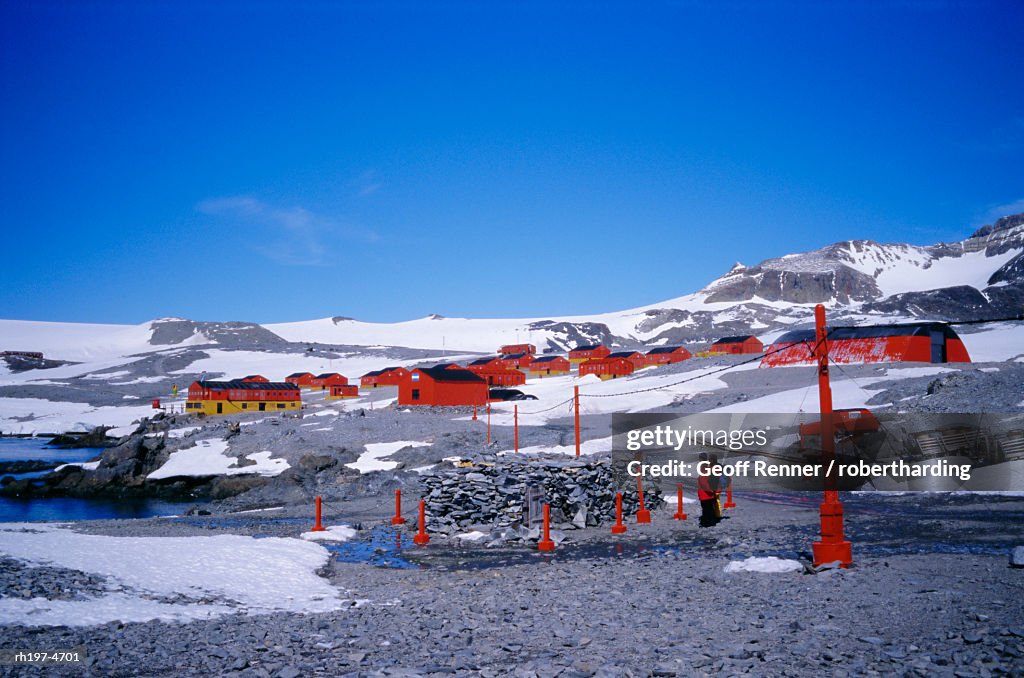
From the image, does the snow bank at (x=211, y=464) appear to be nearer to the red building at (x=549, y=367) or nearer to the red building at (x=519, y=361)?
the red building at (x=549, y=367)

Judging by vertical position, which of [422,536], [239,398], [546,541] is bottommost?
[422,536]

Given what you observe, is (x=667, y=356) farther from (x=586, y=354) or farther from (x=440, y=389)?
(x=440, y=389)

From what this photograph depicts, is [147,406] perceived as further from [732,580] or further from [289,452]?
[732,580]

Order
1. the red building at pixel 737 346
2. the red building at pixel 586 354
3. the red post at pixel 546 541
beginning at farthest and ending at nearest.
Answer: the red building at pixel 586 354 → the red building at pixel 737 346 → the red post at pixel 546 541

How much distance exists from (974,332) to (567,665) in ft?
364

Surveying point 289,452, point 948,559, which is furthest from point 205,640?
point 289,452

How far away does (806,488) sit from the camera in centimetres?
2898

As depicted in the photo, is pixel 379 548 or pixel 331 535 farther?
pixel 331 535

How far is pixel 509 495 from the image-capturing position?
21016 millimetres

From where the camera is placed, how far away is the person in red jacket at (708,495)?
1966 centimetres

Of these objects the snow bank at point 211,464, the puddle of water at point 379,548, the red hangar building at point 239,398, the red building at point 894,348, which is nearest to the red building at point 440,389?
the red hangar building at point 239,398

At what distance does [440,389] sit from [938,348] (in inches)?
1679

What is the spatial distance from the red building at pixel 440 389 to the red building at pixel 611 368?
22261 mm

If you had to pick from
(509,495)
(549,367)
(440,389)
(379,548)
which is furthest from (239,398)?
(379,548)
